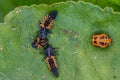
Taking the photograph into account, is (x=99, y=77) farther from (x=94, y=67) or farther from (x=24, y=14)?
(x=24, y=14)

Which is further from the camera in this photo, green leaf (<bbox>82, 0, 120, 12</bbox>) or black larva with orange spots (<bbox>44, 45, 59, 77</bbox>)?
→ green leaf (<bbox>82, 0, 120, 12</bbox>)

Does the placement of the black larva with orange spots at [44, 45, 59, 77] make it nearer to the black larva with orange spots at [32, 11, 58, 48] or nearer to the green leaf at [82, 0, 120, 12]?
the black larva with orange spots at [32, 11, 58, 48]

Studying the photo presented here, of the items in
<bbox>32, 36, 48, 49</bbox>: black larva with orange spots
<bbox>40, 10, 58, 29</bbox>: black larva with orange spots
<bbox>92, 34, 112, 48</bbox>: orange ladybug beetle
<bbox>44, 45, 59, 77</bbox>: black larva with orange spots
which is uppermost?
<bbox>40, 10, 58, 29</bbox>: black larva with orange spots

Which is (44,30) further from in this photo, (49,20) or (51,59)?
(51,59)

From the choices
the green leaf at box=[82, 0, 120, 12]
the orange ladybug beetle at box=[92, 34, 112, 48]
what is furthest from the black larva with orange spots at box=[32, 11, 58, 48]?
the green leaf at box=[82, 0, 120, 12]

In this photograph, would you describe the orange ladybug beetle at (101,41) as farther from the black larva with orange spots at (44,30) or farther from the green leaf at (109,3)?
the green leaf at (109,3)
